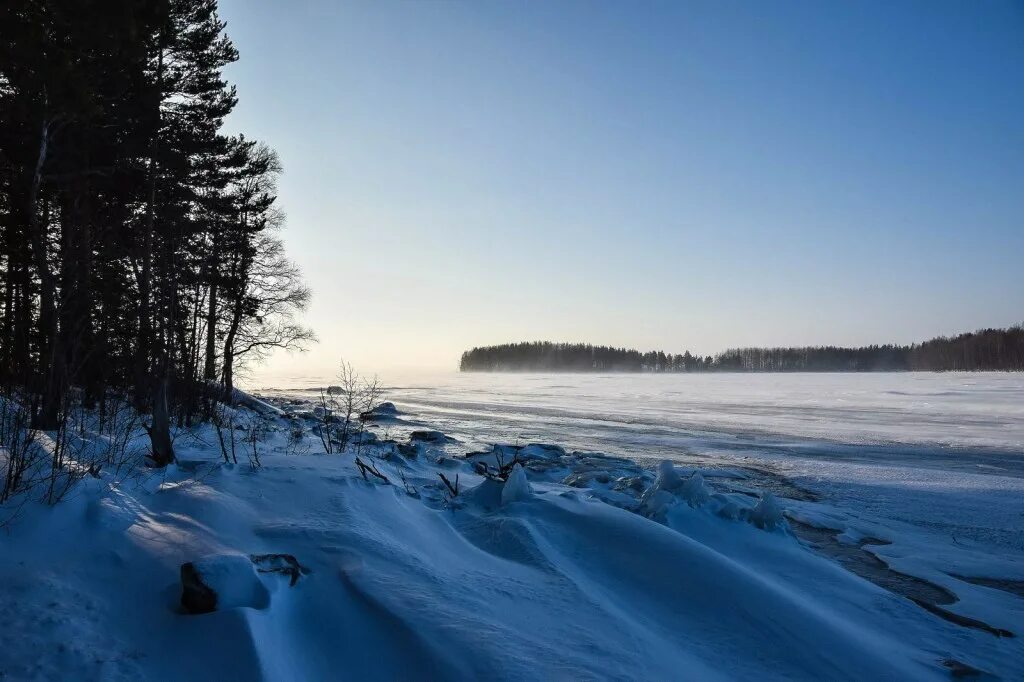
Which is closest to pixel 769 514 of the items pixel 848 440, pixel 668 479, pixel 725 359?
pixel 668 479

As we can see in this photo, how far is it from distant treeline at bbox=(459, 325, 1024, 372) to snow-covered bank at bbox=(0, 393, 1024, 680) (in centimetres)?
10718

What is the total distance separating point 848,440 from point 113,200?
19046 mm

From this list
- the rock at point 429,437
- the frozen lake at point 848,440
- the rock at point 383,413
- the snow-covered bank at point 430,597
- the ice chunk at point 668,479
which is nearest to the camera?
the snow-covered bank at point 430,597

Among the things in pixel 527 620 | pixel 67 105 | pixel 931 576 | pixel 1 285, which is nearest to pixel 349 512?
pixel 527 620

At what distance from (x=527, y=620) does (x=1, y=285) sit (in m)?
19.2

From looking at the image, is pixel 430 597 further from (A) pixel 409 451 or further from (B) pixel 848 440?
(B) pixel 848 440

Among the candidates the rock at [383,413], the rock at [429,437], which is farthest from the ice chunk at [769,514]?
the rock at [383,413]

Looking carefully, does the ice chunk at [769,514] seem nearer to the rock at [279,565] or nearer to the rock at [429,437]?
the rock at [279,565]

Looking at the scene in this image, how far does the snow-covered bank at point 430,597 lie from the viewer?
2504mm

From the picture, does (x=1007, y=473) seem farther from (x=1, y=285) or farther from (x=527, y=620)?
(x=1, y=285)

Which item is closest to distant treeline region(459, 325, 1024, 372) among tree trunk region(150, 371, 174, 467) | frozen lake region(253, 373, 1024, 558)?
frozen lake region(253, 373, 1024, 558)

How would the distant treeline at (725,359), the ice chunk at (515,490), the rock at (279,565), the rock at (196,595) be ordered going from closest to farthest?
the rock at (196,595) < the rock at (279,565) < the ice chunk at (515,490) < the distant treeline at (725,359)

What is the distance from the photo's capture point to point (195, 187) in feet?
51.2

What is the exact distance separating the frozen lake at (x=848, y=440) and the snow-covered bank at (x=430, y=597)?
2.40 m
